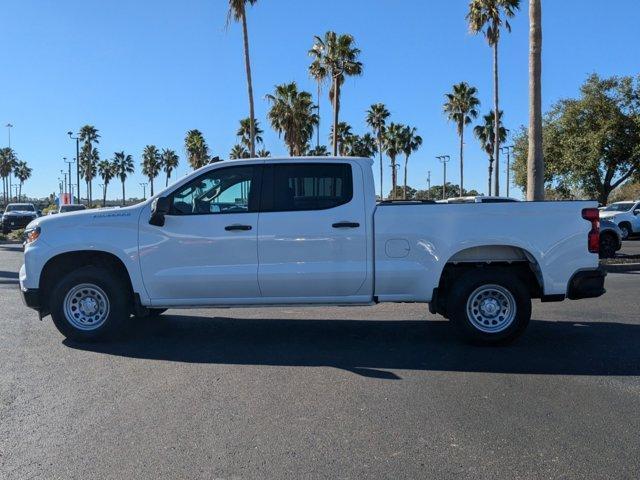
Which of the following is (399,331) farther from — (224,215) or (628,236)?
(628,236)

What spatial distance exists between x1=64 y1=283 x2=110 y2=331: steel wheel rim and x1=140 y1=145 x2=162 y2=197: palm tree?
80222mm

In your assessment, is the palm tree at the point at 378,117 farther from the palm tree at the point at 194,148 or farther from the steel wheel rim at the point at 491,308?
the steel wheel rim at the point at 491,308

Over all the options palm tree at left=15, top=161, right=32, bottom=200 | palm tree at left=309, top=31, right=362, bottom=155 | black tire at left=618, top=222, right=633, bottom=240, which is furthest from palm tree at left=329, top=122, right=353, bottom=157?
palm tree at left=15, top=161, right=32, bottom=200

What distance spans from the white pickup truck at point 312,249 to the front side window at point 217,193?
0.01 meters

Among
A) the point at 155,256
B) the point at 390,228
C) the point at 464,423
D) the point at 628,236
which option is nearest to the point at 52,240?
the point at 155,256

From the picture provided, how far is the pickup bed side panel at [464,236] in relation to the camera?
6.61m

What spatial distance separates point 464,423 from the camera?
4539 millimetres

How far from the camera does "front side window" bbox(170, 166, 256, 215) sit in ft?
22.5

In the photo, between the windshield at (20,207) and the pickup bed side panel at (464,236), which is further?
the windshield at (20,207)

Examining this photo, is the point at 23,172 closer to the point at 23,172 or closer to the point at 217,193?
the point at 23,172

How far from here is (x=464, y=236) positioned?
6609 mm

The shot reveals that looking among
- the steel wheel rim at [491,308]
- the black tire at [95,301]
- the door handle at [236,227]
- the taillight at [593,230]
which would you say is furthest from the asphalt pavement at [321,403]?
the door handle at [236,227]

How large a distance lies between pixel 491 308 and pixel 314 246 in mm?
2135

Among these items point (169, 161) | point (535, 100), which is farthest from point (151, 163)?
point (535, 100)
